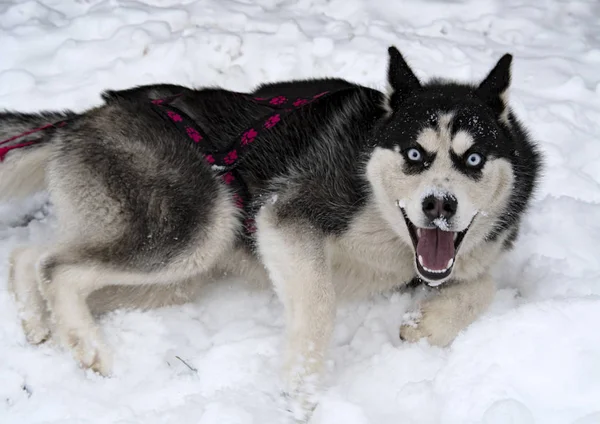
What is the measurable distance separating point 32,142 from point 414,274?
214 cm

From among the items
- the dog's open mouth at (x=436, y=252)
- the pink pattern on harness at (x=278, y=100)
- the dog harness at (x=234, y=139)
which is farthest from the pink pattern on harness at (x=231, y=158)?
the dog's open mouth at (x=436, y=252)

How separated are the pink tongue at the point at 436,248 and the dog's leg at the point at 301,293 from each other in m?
0.52

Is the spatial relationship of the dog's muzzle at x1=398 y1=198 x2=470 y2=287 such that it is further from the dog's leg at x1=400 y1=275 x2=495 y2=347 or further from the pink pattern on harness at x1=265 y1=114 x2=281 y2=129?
the pink pattern on harness at x1=265 y1=114 x2=281 y2=129

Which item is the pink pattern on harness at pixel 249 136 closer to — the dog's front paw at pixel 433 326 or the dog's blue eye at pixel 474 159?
the dog's blue eye at pixel 474 159

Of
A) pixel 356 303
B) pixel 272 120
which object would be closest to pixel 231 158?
pixel 272 120

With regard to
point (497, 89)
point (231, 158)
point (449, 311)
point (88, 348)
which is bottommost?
point (449, 311)

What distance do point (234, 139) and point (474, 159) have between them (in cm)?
127

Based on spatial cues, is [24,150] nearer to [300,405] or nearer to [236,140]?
[236,140]

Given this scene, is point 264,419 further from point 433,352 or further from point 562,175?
point 562,175

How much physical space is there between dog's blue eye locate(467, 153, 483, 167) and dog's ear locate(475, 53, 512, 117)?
0.40m

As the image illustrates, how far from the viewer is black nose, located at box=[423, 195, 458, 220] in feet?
8.75

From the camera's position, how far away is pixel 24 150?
3326 mm

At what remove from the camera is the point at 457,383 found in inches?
96.1

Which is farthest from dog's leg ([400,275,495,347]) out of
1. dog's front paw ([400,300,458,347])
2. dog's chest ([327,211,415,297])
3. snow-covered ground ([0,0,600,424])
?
dog's chest ([327,211,415,297])
